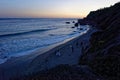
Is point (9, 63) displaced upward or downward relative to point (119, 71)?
downward

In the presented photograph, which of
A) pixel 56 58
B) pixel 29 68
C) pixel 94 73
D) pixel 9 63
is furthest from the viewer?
pixel 56 58

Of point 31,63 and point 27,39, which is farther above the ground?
point 31,63

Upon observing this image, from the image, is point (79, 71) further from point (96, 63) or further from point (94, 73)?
point (96, 63)

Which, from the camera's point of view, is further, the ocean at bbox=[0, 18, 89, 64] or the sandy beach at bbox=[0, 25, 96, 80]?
the ocean at bbox=[0, 18, 89, 64]

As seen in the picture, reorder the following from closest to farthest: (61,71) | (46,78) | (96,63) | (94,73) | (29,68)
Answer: (46,78), (61,71), (94,73), (96,63), (29,68)

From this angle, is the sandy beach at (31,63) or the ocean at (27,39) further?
the ocean at (27,39)

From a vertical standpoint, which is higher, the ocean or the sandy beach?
the sandy beach

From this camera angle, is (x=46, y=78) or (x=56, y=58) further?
(x=56, y=58)

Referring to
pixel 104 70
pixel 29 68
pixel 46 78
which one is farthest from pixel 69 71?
pixel 29 68

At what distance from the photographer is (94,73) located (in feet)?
31.2

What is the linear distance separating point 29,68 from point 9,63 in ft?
9.03

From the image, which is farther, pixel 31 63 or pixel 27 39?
pixel 27 39

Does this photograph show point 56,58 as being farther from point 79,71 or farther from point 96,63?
point 79,71

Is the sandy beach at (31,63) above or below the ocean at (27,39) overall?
above
